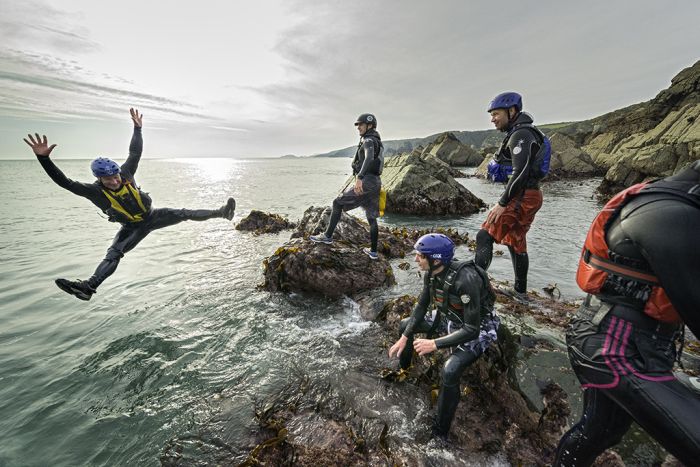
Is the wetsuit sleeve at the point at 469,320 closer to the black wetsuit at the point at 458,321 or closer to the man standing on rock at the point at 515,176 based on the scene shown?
the black wetsuit at the point at 458,321

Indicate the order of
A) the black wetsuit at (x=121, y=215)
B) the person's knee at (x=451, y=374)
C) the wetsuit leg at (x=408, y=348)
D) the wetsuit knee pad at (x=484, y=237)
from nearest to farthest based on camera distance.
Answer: the person's knee at (x=451, y=374) < the wetsuit leg at (x=408, y=348) < the wetsuit knee pad at (x=484, y=237) < the black wetsuit at (x=121, y=215)

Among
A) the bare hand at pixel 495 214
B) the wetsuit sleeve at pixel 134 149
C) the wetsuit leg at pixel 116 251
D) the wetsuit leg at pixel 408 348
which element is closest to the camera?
the wetsuit leg at pixel 408 348

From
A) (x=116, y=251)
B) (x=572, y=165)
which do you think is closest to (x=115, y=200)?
(x=116, y=251)

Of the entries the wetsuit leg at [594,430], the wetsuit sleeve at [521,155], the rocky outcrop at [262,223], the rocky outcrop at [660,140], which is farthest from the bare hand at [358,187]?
the rocky outcrop at [660,140]

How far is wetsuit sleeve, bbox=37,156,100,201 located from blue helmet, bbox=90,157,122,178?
35cm

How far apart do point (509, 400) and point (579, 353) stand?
228cm

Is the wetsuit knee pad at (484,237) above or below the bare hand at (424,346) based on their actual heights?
above

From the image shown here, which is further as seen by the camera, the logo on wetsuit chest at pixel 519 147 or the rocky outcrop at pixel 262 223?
the rocky outcrop at pixel 262 223

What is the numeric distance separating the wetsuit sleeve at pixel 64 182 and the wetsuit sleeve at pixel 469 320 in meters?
7.38

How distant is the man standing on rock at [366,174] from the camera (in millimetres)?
7473

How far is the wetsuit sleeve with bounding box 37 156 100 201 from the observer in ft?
19.2

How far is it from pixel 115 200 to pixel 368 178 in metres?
6.13

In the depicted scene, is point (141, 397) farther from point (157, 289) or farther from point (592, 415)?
point (592, 415)

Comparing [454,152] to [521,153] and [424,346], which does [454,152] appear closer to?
[521,153]
